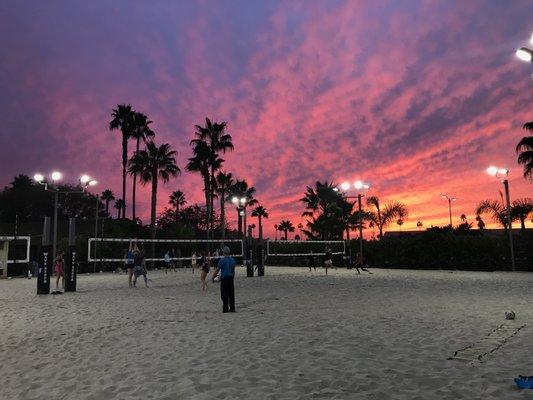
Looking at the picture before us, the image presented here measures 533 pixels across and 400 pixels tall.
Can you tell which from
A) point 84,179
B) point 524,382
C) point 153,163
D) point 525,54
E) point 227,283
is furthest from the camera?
point 153,163

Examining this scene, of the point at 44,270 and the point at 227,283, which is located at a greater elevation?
the point at 44,270

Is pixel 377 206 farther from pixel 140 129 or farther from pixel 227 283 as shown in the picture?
pixel 227 283

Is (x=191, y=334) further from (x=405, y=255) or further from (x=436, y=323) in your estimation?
(x=405, y=255)

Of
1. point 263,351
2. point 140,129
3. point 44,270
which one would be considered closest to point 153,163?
point 140,129

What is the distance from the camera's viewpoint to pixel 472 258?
32.7 meters

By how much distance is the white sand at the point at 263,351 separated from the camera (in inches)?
206

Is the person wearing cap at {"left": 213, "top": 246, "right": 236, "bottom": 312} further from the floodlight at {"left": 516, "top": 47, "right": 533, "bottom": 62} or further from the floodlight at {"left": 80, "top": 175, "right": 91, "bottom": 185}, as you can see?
the floodlight at {"left": 80, "top": 175, "right": 91, "bottom": 185}

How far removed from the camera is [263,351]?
7.16 m

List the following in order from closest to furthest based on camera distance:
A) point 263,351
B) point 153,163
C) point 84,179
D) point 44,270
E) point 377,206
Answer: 1. point 263,351
2. point 44,270
3. point 84,179
4. point 153,163
5. point 377,206

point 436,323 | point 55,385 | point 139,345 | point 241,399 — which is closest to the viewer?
point 241,399

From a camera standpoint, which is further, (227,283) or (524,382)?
(227,283)

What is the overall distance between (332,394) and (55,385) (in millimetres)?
3511

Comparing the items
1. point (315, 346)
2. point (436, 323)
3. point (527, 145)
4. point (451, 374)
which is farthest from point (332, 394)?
point (527, 145)

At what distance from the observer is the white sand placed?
5.24 meters
